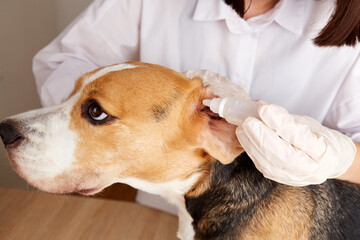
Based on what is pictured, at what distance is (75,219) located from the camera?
1412mm

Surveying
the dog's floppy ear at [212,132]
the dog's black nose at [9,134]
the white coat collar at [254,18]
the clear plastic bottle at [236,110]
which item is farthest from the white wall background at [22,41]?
the clear plastic bottle at [236,110]

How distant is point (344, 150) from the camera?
104cm

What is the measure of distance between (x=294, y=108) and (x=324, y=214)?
480mm

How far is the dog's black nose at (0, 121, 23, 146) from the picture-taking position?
1.02 meters

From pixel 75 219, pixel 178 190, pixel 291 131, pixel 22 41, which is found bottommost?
pixel 75 219

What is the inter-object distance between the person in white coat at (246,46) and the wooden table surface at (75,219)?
0.42 meters

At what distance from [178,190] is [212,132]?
26cm

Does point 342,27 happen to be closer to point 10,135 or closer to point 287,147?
point 287,147

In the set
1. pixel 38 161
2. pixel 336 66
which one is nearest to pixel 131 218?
pixel 38 161

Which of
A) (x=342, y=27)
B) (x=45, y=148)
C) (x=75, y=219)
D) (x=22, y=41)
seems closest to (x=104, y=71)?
(x=45, y=148)

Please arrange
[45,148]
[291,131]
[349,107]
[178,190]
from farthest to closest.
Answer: [349,107] → [178,190] → [45,148] → [291,131]

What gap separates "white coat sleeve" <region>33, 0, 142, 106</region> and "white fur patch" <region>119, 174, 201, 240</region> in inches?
20.4

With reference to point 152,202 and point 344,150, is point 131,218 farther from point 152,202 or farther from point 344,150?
point 344,150

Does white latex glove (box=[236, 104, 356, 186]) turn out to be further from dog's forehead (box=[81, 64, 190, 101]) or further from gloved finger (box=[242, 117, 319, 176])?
dog's forehead (box=[81, 64, 190, 101])
